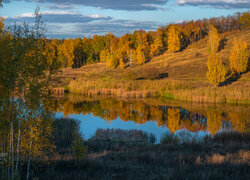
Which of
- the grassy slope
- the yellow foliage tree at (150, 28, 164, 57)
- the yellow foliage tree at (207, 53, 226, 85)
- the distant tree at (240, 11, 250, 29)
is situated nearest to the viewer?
the grassy slope

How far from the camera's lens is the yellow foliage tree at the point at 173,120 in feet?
76.5

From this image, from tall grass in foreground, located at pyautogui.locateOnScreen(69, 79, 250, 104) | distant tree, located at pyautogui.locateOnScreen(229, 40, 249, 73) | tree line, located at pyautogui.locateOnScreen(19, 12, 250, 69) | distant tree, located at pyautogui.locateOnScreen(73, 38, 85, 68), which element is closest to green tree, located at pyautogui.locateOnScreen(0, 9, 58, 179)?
tall grass in foreground, located at pyautogui.locateOnScreen(69, 79, 250, 104)

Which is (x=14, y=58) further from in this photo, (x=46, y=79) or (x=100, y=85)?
(x=100, y=85)

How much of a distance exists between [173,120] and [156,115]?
3.13m

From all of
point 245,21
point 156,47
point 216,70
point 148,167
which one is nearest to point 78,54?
point 156,47

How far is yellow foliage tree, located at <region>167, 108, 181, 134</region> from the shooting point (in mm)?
23309

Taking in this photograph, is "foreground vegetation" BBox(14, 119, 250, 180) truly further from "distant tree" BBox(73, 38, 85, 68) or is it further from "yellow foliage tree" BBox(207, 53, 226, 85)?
"distant tree" BBox(73, 38, 85, 68)

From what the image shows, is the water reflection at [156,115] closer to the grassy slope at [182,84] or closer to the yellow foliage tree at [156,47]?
the grassy slope at [182,84]

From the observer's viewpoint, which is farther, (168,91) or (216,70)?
(216,70)

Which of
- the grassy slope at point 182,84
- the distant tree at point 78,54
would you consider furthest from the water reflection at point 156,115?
the distant tree at point 78,54

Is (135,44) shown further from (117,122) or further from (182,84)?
(117,122)

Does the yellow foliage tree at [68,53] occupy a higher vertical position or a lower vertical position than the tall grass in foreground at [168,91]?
higher

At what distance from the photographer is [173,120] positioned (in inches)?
1062

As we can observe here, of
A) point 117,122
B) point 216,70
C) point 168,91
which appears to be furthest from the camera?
point 216,70
